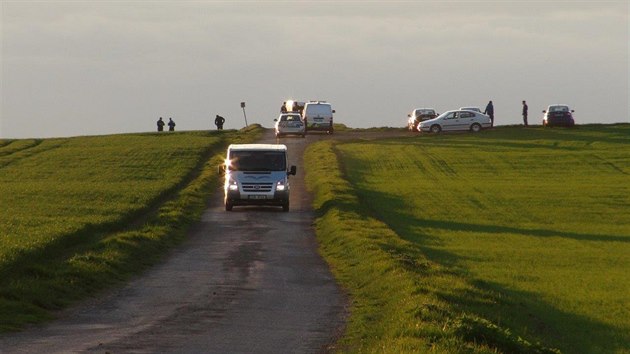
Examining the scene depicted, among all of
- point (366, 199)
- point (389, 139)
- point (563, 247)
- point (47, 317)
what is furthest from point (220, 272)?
point (389, 139)

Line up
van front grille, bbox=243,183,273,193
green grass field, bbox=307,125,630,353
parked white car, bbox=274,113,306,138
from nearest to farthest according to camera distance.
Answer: green grass field, bbox=307,125,630,353
van front grille, bbox=243,183,273,193
parked white car, bbox=274,113,306,138

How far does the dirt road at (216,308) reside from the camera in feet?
57.6

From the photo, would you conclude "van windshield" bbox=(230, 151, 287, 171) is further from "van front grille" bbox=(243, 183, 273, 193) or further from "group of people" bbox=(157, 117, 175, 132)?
"group of people" bbox=(157, 117, 175, 132)

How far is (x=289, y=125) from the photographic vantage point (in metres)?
83.6

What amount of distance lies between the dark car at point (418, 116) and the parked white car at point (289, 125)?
12.0 meters

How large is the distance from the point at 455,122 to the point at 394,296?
67.1 metres

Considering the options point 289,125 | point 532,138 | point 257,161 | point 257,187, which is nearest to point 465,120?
point 532,138

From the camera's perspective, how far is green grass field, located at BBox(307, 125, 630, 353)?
20094 millimetres

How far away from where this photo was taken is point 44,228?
Answer: 112ft


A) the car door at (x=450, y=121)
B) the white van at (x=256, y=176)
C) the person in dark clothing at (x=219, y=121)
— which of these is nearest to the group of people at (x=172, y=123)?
the person in dark clothing at (x=219, y=121)

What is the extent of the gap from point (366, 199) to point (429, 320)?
3162cm

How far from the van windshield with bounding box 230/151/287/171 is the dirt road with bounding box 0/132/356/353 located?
384 inches

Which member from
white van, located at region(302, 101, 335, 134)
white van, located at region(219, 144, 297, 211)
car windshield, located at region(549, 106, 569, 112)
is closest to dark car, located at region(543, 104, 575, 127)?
car windshield, located at region(549, 106, 569, 112)

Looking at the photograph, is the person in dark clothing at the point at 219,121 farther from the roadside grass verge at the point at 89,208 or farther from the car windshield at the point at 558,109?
the car windshield at the point at 558,109
